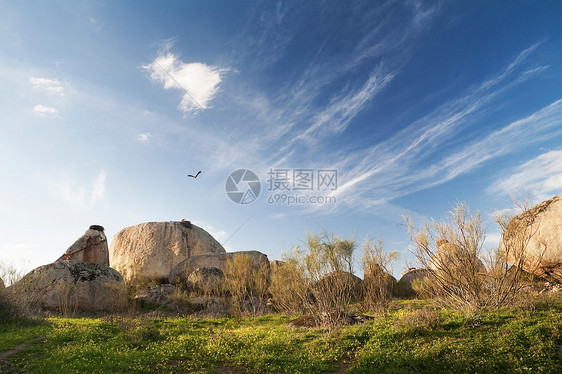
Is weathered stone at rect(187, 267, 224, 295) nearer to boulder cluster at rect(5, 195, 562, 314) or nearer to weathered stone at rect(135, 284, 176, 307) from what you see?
boulder cluster at rect(5, 195, 562, 314)

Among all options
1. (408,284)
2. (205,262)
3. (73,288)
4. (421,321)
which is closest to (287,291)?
(205,262)

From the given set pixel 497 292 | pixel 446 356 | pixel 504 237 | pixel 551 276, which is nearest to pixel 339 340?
pixel 446 356

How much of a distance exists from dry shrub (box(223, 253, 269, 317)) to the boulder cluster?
0.72 metres

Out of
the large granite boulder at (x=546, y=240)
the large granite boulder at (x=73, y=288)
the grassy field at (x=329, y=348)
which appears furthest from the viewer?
the large granite boulder at (x=73, y=288)

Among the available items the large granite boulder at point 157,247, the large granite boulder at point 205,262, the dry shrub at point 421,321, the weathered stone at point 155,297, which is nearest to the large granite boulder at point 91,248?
the large granite boulder at point 157,247

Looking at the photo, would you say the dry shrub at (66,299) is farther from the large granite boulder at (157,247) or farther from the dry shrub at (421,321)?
the dry shrub at (421,321)

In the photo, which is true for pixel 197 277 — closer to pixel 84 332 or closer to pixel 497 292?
pixel 84 332

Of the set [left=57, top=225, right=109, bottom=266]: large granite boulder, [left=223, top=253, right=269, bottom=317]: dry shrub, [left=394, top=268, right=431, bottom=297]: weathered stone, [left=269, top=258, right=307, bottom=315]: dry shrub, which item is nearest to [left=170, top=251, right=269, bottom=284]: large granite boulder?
[left=223, top=253, right=269, bottom=317]: dry shrub

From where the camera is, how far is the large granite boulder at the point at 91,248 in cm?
3331

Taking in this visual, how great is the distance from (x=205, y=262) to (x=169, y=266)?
6.06 metres

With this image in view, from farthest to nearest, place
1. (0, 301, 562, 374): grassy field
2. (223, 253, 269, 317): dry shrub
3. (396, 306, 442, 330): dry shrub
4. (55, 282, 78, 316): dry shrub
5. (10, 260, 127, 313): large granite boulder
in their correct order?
(223, 253, 269, 317): dry shrub < (10, 260, 127, 313): large granite boulder < (55, 282, 78, 316): dry shrub < (396, 306, 442, 330): dry shrub < (0, 301, 562, 374): grassy field

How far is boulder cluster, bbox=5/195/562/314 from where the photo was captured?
19.5 m

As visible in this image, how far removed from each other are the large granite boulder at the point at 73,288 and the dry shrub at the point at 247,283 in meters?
7.84

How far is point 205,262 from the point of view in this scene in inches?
1271
